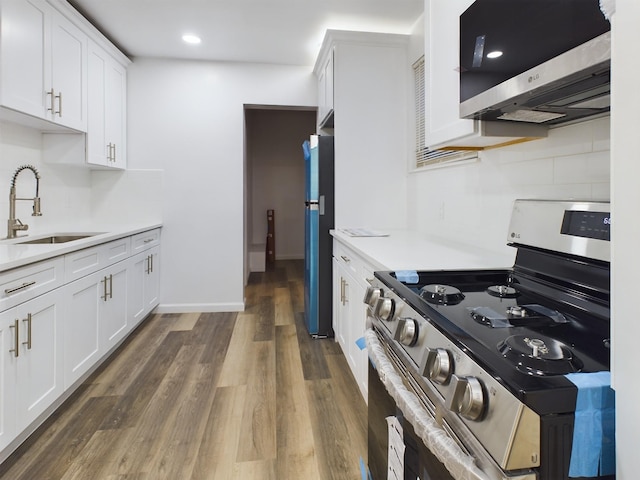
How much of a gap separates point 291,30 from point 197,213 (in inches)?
74.4

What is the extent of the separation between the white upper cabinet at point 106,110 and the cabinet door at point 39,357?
1521 mm

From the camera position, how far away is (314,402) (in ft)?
6.97

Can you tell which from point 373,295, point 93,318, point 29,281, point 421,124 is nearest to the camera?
point 373,295

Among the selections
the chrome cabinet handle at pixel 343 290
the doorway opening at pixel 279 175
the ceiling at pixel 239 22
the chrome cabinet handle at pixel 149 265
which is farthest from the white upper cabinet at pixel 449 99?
the doorway opening at pixel 279 175

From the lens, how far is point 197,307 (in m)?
3.85

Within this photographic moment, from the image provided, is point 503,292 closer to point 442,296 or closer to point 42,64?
point 442,296

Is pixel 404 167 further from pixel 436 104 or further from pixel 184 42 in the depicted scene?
pixel 184 42

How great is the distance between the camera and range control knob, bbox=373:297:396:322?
107 centimetres

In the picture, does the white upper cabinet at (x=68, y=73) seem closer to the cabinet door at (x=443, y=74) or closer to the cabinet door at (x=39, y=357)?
the cabinet door at (x=39, y=357)

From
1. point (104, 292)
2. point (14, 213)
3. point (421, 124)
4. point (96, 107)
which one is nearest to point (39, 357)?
point (104, 292)

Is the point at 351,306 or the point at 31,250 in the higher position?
the point at 31,250

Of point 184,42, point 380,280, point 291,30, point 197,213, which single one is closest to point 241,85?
point 184,42

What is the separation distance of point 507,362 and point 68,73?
3200mm

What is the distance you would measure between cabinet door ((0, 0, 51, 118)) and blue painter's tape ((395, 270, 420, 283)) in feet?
7.34
